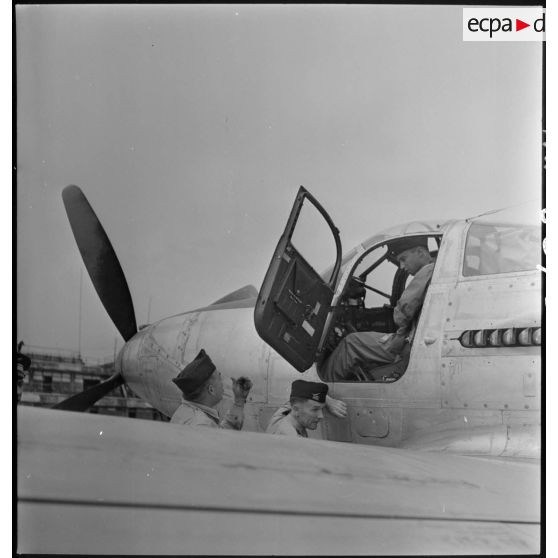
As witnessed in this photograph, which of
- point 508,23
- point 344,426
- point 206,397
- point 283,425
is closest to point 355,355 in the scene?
point 344,426

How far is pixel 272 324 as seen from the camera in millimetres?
4664

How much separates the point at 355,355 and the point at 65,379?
70.0 inches

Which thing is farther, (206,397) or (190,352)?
(190,352)

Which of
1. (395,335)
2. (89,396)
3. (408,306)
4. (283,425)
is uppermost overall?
(408,306)

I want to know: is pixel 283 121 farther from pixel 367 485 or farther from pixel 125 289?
pixel 367 485

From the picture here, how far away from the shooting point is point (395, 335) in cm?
447

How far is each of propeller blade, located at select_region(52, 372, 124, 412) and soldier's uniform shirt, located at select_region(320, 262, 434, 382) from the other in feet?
4.35

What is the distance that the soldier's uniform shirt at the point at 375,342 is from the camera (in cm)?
445

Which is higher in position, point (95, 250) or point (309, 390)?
point (95, 250)

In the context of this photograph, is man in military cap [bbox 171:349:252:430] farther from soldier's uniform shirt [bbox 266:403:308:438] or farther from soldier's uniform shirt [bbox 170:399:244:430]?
soldier's uniform shirt [bbox 266:403:308:438]

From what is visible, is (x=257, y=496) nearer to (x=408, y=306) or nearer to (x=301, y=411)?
(x=301, y=411)

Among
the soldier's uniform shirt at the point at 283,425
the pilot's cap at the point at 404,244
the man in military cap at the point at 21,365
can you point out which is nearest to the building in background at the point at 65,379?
the man in military cap at the point at 21,365

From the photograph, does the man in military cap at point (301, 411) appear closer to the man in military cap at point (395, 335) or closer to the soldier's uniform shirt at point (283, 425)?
the soldier's uniform shirt at point (283, 425)

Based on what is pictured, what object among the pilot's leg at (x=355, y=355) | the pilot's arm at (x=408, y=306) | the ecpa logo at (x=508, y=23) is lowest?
the pilot's leg at (x=355, y=355)
